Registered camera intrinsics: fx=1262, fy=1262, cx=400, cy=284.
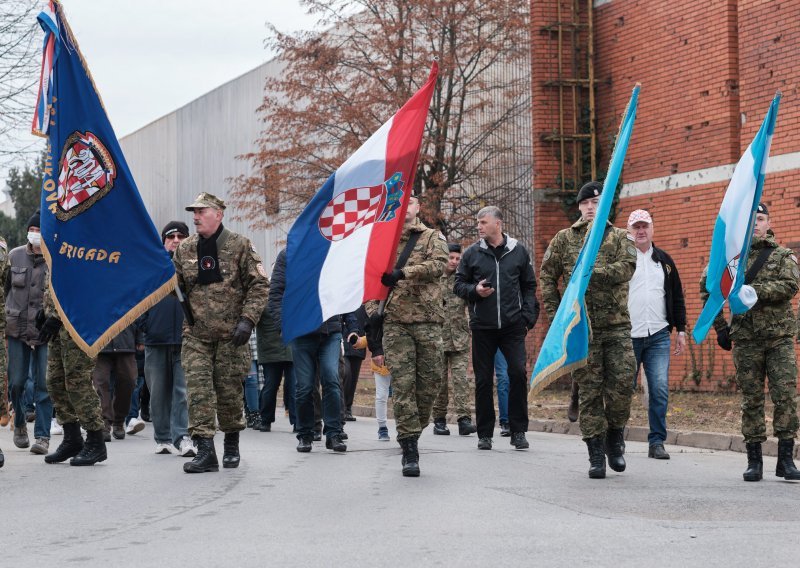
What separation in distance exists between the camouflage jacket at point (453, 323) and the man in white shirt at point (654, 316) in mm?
2978

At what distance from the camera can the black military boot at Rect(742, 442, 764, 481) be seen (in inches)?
364

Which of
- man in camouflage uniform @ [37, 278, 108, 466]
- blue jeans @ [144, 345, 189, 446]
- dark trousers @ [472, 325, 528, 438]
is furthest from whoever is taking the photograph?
dark trousers @ [472, 325, 528, 438]

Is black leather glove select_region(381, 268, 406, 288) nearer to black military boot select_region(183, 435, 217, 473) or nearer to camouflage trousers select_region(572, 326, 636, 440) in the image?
camouflage trousers select_region(572, 326, 636, 440)

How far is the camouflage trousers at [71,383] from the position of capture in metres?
9.81

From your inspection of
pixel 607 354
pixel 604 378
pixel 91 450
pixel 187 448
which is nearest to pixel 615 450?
pixel 604 378

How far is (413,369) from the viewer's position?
31.4 ft

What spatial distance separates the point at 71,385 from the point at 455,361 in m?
5.44

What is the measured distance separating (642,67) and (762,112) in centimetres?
332

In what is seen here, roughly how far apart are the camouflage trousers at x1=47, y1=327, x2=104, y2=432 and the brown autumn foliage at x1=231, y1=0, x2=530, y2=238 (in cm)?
1269

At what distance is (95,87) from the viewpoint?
31.1ft

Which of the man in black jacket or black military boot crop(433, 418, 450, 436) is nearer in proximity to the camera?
the man in black jacket

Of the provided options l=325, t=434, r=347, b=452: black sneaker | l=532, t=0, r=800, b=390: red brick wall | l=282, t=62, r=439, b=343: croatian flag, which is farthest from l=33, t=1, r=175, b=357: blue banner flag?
l=532, t=0, r=800, b=390: red brick wall

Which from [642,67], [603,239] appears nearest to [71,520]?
[603,239]

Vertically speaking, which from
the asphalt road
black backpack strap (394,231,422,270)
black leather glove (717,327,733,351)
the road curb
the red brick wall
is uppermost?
the red brick wall
